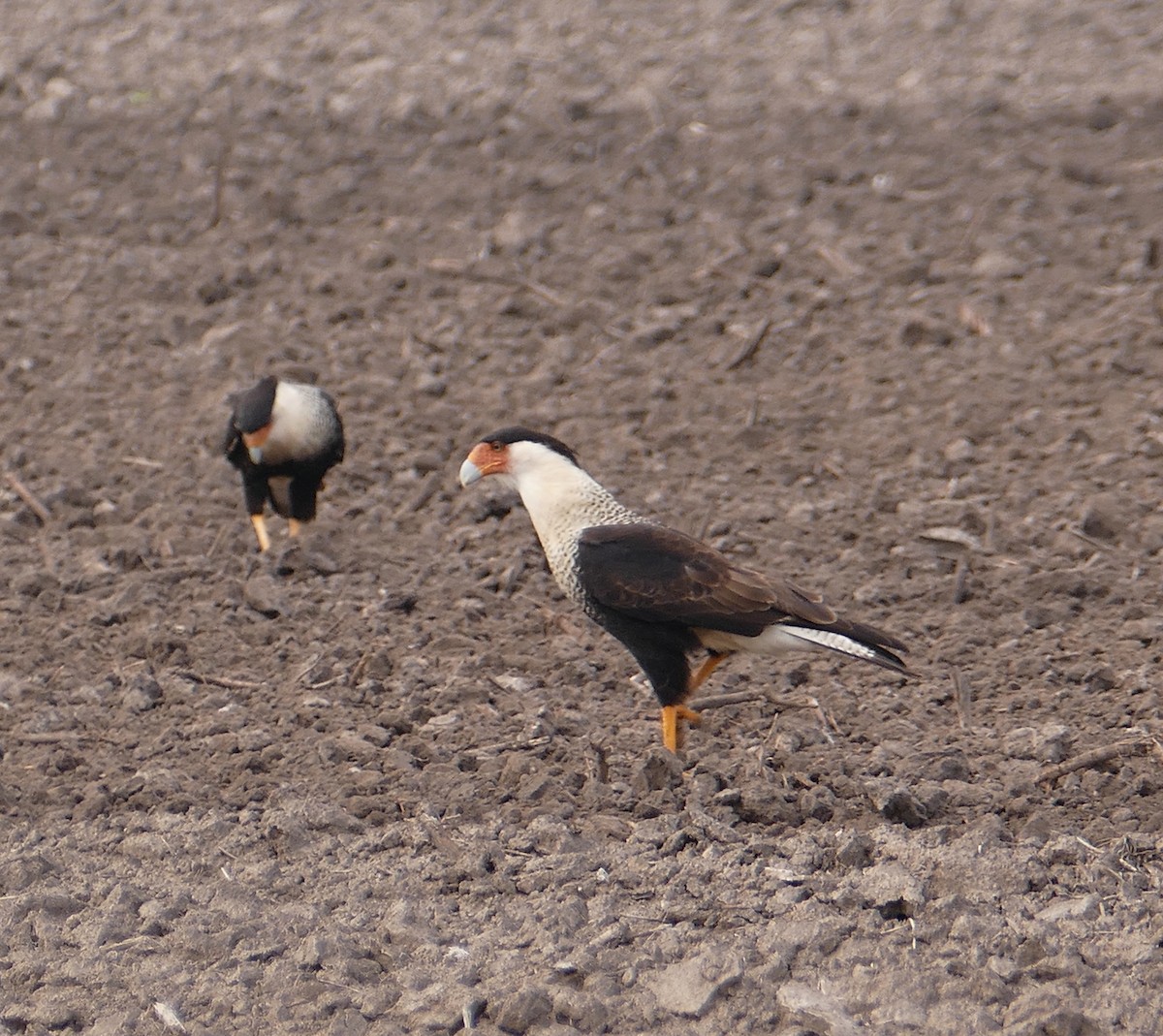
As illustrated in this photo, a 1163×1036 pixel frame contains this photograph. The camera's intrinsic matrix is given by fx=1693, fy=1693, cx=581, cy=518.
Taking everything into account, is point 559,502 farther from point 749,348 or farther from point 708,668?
point 749,348

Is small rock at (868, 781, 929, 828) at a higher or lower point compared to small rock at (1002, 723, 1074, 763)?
higher

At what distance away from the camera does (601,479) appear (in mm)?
6809

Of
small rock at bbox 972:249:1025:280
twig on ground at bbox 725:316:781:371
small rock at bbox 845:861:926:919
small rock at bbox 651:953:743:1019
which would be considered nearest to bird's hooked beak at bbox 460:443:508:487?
small rock at bbox 845:861:926:919

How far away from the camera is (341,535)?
6.60 metres

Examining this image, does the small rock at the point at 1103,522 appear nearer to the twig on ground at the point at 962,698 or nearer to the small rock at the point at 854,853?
the twig on ground at the point at 962,698

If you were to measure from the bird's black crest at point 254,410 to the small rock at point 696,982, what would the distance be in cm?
330

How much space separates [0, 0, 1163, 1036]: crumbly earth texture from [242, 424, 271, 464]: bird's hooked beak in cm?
36

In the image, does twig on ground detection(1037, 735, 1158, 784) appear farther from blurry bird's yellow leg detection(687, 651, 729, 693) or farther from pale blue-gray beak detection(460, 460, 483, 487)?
pale blue-gray beak detection(460, 460, 483, 487)

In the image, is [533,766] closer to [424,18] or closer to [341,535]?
[341,535]

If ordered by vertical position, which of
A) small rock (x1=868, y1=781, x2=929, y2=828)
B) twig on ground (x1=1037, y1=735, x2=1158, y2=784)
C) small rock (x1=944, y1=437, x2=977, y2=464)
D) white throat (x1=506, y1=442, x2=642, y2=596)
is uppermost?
white throat (x1=506, y1=442, x2=642, y2=596)

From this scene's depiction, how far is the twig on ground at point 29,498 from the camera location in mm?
6684

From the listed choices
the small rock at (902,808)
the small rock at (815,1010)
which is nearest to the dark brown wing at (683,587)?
the small rock at (902,808)

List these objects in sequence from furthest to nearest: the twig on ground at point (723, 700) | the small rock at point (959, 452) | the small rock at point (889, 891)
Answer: the small rock at point (959, 452) < the twig on ground at point (723, 700) < the small rock at point (889, 891)

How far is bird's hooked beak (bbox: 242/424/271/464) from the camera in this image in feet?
21.1
